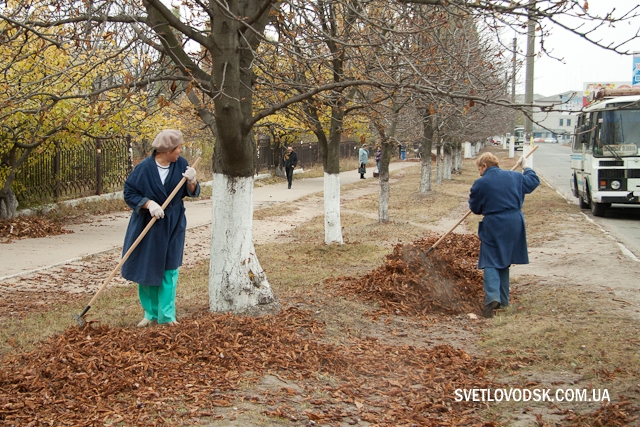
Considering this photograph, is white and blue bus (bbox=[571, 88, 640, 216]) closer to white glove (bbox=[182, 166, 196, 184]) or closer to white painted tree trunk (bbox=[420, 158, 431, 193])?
white painted tree trunk (bbox=[420, 158, 431, 193])

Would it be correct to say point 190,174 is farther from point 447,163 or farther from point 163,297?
point 447,163

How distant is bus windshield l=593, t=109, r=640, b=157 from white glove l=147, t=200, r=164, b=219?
41.3ft

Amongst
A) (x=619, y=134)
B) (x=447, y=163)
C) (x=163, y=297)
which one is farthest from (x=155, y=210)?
(x=447, y=163)

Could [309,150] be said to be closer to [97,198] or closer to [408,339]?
[97,198]

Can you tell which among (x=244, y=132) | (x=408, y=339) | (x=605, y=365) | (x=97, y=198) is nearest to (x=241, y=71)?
(x=244, y=132)

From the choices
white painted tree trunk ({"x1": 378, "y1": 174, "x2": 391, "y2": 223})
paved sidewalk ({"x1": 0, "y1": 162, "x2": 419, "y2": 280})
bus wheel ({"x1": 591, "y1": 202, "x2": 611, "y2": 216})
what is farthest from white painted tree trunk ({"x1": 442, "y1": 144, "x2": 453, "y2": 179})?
white painted tree trunk ({"x1": 378, "y1": 174, "x2": 391, "y2": 223})

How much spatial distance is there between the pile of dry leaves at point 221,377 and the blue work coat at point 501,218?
1.79 m

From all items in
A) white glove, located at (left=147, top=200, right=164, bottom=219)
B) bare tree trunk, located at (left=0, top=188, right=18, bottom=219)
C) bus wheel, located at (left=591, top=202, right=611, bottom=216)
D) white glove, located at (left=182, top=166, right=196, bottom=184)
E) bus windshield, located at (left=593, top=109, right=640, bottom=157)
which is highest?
bus windshield, located at (left=593, top=109, right=640, bottom=157)

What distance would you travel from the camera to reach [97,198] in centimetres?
1677

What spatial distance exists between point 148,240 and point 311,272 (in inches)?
145

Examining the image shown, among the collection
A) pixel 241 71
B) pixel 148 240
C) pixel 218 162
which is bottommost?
pixel 148 240

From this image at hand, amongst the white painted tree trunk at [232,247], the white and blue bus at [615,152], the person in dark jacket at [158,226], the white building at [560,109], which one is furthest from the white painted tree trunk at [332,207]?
the white and blue bus at [615,152]

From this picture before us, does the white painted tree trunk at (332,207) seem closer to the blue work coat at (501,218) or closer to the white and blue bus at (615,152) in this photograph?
the blue work coat at (501,218)

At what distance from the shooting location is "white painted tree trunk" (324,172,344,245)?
1066 centimetres
